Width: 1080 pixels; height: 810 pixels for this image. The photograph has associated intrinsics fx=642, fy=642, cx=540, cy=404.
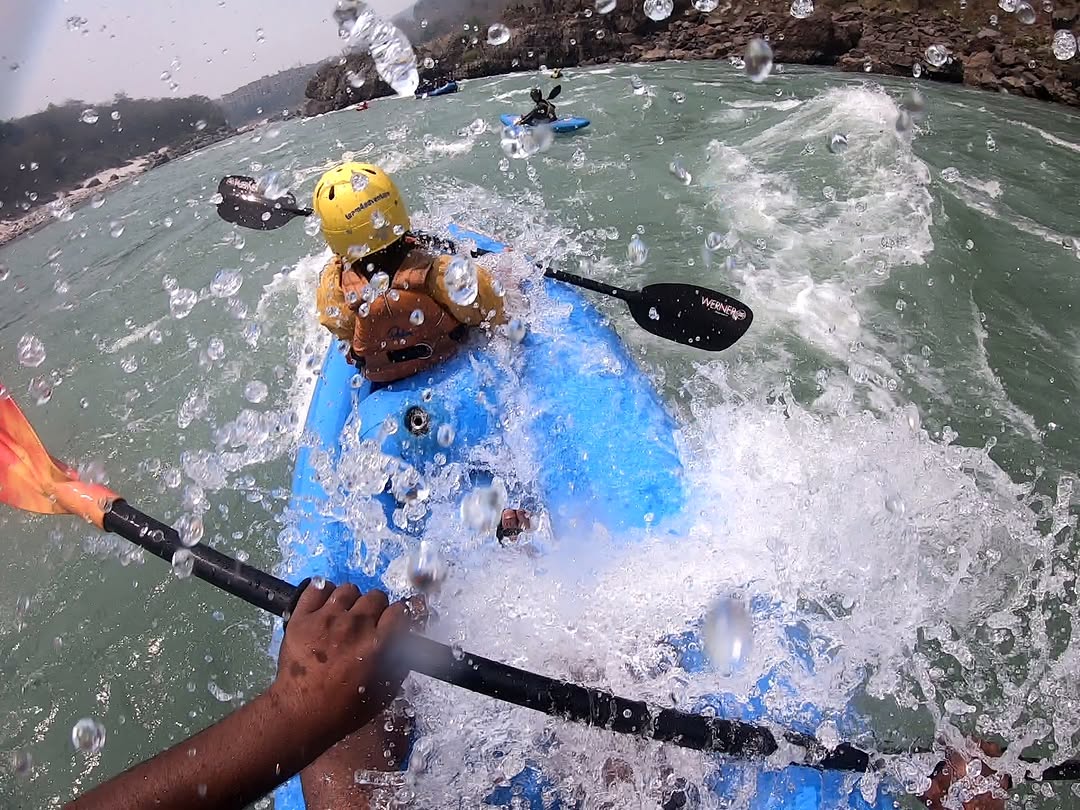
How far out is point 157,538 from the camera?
1969 millimetres

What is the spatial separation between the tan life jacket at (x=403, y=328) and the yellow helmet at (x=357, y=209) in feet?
0.43

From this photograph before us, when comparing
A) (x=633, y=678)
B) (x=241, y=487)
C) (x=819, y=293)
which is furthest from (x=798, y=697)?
(x=819, y=293)

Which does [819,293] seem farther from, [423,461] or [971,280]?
[423,461]

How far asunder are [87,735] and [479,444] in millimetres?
2451

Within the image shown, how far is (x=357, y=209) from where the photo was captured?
2459 millimetres

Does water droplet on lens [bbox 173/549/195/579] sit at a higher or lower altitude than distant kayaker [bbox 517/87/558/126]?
higher

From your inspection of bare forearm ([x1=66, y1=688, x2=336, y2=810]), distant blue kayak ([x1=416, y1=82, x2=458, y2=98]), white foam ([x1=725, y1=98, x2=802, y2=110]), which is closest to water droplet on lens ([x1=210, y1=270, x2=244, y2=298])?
bare forearm ([x1=66, y1=688, x2=336, y2=810])

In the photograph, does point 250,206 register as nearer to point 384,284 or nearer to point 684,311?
point 384,284

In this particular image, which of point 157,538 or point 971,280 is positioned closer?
point 157,538

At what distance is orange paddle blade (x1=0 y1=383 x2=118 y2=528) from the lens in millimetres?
2480

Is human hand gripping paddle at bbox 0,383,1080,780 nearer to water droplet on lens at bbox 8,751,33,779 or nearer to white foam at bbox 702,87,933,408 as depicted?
water droplet on lens at bbox 8,751,33,779

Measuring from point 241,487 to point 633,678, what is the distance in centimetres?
302

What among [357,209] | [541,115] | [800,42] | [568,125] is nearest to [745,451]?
[357,209]

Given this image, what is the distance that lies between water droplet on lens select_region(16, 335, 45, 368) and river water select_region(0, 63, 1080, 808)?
9.2 inches
